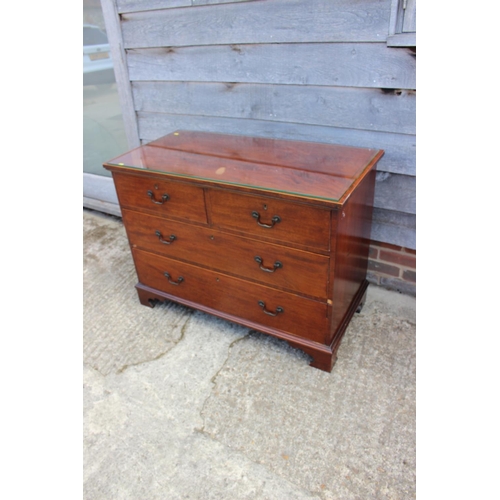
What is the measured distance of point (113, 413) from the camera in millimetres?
1585

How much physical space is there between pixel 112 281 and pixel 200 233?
0.92 m

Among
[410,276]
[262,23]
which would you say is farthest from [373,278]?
[262,23]

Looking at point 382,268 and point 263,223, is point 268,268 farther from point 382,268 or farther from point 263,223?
point 382,268

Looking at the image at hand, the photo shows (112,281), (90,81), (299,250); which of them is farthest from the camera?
(90,81)

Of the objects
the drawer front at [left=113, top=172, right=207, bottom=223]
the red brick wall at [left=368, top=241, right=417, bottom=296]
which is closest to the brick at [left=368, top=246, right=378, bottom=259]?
the red brick wall at [left=368, top=241, right=417, bottom=296]

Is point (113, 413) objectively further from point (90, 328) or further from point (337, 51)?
point (337, 51)

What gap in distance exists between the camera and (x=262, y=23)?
1.75 meters

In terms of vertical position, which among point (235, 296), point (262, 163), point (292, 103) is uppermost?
point (292, 103)

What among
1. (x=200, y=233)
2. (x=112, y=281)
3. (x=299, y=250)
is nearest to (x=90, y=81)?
(x=112, y=281)

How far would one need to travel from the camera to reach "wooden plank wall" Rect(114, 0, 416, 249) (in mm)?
1607

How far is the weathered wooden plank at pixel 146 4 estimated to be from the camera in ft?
6.31

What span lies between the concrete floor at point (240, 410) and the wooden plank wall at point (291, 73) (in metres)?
0.70

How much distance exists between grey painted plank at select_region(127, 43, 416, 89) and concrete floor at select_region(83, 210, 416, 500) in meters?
1.04

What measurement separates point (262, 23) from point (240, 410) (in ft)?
5.25
